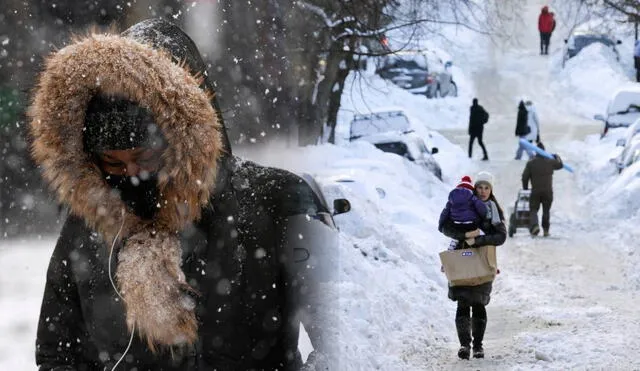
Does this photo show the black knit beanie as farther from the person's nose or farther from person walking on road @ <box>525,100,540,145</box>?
person walking on road @ <box>525,100,540,145</box>

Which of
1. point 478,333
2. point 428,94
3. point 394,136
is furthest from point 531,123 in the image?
point 478,333

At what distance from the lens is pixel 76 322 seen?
2986 millimetres

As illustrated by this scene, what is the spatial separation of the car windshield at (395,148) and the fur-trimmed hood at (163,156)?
728 inches

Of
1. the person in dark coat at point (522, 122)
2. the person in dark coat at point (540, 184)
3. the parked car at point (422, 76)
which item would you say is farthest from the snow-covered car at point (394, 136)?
the parked car at point (422, 76)

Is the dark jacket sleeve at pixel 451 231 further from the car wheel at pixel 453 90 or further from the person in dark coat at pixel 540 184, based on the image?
the car wheel at pixel 453 90

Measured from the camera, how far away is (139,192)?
2826 millimetres

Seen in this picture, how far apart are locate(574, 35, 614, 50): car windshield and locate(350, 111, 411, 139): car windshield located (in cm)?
2243

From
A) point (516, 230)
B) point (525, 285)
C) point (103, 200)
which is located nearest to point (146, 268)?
point (103, 200)

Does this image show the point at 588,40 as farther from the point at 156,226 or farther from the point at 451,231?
the point at 156,226

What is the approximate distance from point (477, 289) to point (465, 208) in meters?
0.61

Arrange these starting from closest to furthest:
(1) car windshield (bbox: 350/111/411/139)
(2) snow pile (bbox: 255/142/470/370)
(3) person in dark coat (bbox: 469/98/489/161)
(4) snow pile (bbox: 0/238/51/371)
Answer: (2) snow pile (bbox: 255/142/470/370) < (4) snow pile (bbox: 0/238/51/371) < (1) car windshield (bbox: 350/111/411/139) < (3) person in dark coat (bbox: 469/98/489/161)

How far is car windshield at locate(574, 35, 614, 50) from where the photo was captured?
43.4 m

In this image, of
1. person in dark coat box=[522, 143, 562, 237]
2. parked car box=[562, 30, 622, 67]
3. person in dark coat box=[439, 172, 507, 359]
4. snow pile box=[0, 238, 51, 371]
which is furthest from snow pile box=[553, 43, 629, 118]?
person in dark coat box=[439, 172, 507, 359]

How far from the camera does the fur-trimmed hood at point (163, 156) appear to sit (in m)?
2.79
